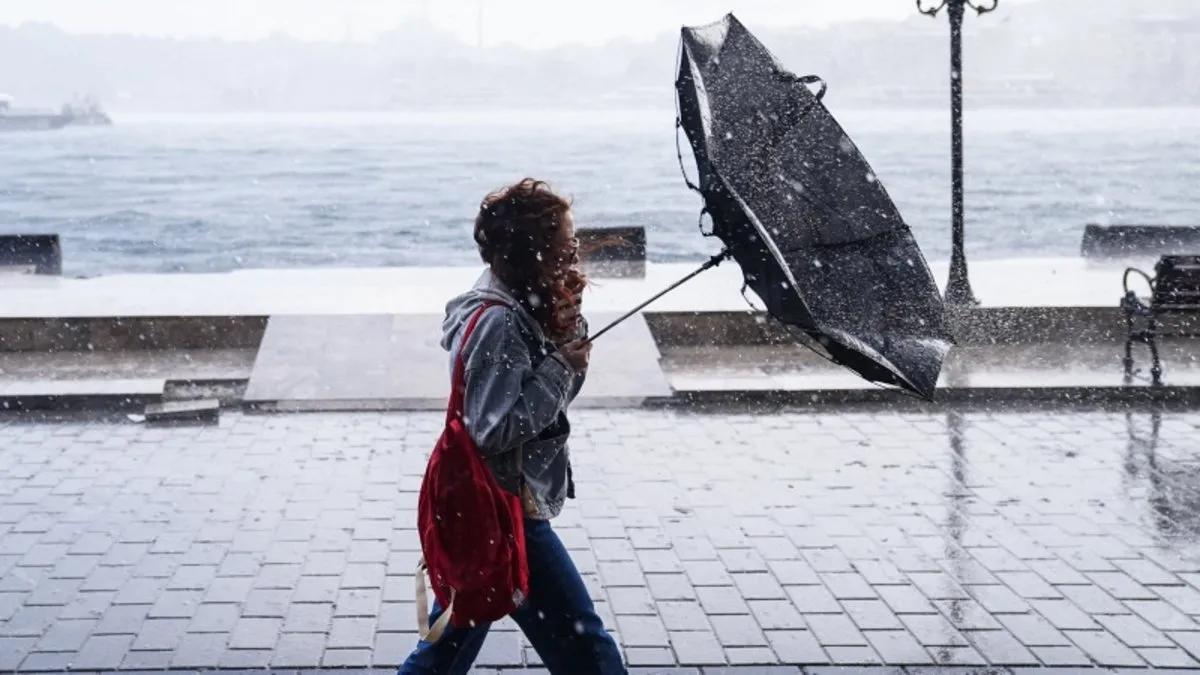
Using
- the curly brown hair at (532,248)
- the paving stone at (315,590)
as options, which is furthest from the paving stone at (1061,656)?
the paving stone at (315,590)

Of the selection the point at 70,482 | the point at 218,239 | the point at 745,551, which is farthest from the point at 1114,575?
the point at 218,239

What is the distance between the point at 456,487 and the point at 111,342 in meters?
9.21

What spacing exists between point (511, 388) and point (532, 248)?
36 cm

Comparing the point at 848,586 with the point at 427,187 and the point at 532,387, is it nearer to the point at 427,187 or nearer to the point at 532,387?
the point at 532,387

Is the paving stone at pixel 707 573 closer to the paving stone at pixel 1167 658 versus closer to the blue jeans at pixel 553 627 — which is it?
the paving stone at pixel 1167 658

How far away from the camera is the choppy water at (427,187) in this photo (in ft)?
208

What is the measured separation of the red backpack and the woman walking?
4cm

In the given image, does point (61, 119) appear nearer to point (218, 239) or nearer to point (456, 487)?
point (218, 239)

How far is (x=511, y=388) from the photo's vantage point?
3143mm

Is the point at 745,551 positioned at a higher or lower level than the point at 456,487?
lower

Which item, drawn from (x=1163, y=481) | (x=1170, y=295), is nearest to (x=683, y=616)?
(x=1163, y=481)

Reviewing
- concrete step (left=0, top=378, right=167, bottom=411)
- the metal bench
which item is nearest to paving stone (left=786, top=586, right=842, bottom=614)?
the metal bench

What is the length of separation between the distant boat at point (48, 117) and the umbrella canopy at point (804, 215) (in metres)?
167

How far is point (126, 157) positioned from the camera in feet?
418
